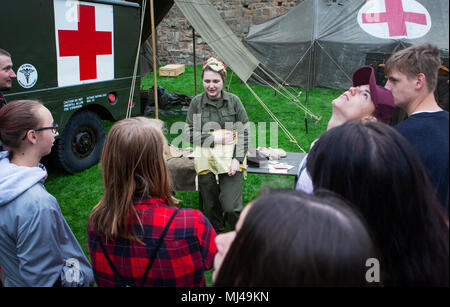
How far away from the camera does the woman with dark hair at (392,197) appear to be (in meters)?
0.80

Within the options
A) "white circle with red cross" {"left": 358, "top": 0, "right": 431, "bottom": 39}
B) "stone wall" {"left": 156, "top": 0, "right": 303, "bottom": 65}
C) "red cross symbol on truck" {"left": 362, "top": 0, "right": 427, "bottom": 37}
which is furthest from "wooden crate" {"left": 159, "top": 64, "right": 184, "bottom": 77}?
"red cross symbol on truck" {"left": 362, "top": 0, "right": 427, "bottom": 37}

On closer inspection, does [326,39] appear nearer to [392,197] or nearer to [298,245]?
[392,197]

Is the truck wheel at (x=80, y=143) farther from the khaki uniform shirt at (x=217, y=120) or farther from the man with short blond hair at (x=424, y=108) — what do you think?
the man with short blond hair at (x=424, y=108)

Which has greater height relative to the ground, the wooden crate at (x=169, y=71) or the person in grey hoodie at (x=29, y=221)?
the wooden crate at (x=169, y=71)

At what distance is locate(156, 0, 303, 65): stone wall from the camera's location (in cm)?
1401

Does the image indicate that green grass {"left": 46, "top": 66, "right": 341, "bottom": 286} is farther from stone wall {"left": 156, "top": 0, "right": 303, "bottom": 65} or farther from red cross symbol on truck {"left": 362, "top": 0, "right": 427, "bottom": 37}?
stone wall {"left": 156, "top": 0, "right": 303, "bottom": 65}

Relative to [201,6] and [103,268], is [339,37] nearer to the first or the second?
[201,6]

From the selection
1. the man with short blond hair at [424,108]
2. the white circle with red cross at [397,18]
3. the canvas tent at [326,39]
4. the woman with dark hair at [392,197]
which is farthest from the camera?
the canvas tent at [326,39]

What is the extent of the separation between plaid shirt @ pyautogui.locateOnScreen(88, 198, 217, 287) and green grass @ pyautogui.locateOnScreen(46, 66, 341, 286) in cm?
32

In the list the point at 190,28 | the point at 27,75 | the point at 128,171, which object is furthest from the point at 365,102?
the point at 190,28

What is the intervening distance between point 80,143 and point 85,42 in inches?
49.7

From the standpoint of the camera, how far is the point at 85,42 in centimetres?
402

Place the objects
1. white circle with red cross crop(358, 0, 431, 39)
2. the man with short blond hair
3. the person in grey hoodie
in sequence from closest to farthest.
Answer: the man with short blond hair, the person in grey hoodie, white circle with red cross crop(358, 0, 431, 39)

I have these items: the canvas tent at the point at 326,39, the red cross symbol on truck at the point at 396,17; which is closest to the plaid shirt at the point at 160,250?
the red cross symbol on truck at the point at 396,17
